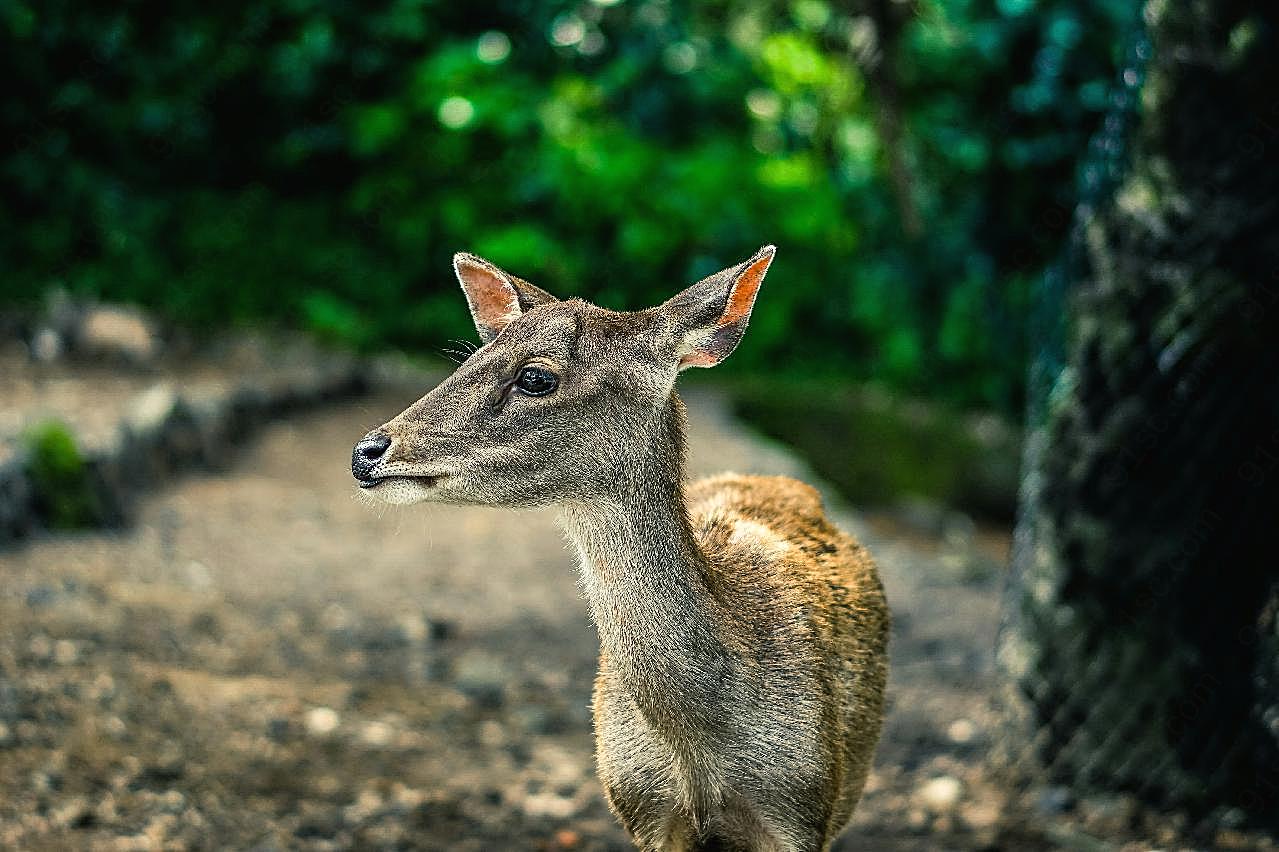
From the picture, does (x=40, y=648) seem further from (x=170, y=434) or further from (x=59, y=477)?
(x=170, y=434)

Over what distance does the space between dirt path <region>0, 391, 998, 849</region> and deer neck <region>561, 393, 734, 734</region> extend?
450mm

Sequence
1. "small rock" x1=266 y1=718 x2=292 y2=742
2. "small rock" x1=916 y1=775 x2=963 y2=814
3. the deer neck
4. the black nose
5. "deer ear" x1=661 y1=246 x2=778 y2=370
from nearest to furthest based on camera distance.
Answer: the black nose → "deer ear" x1=661 y1=246 x2=778 y2=370 → the deer neck → "small rock" x1=916 y1=775 x2=963 y2=814 → "small rock" x1=266 y1=718 x2=292 y2=742

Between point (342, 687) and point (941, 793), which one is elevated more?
point (342, 687)

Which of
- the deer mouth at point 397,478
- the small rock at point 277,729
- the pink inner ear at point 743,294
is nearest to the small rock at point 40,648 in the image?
the small rock at point 277,729

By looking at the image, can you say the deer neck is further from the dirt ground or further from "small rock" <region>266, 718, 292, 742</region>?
"small rock" <region>266, 718, 292, 742</region>

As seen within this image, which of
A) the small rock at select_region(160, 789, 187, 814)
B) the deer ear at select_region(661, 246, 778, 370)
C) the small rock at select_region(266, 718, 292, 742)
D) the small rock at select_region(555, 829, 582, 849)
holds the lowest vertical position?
the small rock at select_region(160, 789, 187, 814)

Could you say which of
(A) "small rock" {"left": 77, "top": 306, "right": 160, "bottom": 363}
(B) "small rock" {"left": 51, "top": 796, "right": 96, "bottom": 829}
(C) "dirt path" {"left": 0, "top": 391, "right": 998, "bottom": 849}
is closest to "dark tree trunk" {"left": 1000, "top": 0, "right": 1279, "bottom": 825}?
(C) "dirt path" {"left": 0, "top": 391, "right": 998, "bottom": 849}

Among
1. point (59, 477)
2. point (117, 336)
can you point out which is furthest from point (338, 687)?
point (117, 336)

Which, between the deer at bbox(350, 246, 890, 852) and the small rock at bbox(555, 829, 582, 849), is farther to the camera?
the small rock at bbox(555, 829, 582, 849)

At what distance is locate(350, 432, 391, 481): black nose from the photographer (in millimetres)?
2463

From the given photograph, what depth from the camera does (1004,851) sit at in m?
3.98

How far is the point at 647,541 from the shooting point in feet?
8.81

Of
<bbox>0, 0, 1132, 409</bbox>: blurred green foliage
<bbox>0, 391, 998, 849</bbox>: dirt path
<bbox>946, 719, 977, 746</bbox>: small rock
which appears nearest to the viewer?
<bbox>0, 391, 998, 849</bbox>: dirt path

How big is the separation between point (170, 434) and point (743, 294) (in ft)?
18.0
